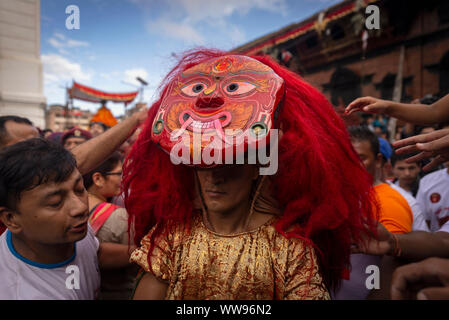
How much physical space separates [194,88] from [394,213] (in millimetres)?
1255

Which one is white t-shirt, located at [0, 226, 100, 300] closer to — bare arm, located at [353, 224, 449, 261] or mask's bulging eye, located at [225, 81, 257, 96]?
mask's bulging eye, located at [225, 81, 257, 96]

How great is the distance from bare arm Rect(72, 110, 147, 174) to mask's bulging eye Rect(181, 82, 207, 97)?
582mm

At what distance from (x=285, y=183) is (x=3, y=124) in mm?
1749

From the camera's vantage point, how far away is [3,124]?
170 cm

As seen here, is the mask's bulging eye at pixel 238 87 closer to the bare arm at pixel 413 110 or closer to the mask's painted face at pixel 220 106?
the mask's painted face at pixel 220 106

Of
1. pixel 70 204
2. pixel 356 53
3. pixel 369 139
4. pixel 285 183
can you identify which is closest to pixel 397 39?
pixel 356 53

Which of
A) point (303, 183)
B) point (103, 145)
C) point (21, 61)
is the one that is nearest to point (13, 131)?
point (103, 145)

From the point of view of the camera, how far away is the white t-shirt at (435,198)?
6.98 feet

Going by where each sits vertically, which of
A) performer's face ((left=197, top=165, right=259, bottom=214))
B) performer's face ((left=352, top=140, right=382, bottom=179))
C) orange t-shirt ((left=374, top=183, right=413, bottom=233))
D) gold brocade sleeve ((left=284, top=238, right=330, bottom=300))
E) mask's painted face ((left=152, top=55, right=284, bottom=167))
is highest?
mask's painted face ((left=152, top=55, right=284, bottom=167))

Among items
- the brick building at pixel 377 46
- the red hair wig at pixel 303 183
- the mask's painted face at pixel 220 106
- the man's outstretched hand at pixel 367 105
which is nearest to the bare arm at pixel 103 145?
the red hair wig at pixel 303 183

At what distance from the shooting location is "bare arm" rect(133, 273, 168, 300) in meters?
1.03

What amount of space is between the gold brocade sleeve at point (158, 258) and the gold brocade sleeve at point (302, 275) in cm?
44

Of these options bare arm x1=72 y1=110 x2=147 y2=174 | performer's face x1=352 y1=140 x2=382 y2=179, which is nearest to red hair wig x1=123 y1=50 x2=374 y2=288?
bare arm x1=72 y1=110 x2=147 y2=174

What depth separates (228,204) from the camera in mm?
994
